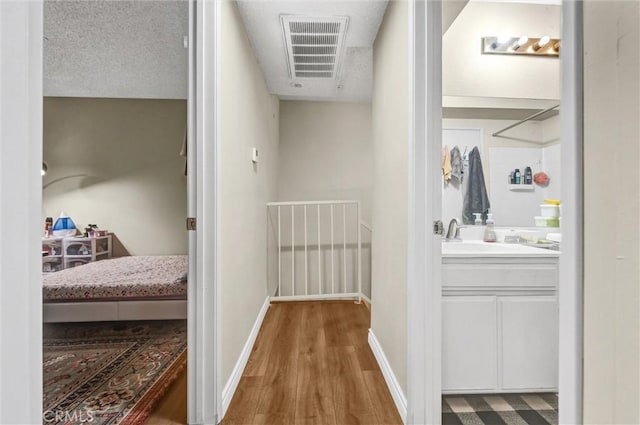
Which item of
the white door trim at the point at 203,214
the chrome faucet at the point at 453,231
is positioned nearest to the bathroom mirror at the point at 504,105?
the chrome faucet at the point at 453,231

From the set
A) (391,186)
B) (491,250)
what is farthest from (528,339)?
(391,186)

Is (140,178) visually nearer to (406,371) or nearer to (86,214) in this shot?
(86,214)

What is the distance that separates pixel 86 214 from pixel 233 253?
3.47m

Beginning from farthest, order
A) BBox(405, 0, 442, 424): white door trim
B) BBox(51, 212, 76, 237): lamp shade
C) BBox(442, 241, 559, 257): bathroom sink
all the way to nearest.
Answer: BBox(51, 212, 76, 237): lamp shade < BBox(442, 241, 559, 257): bathroom sink < BBox(405, 0, 442, 424): white door trim

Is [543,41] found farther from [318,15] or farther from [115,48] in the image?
[115,48]

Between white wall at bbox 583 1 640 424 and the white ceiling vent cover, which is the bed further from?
white wall at bbox 583 1 640 424

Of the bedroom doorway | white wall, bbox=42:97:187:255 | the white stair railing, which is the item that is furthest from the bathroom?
white wall, bbox=42:97:187:255

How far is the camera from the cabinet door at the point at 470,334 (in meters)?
1.57

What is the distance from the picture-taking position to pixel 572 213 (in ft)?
1.94

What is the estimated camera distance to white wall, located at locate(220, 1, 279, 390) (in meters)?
1.59

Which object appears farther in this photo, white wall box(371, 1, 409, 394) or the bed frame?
the bed frame

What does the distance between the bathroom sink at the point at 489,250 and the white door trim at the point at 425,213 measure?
289mm

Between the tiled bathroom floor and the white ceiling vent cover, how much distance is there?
2.38 meters
